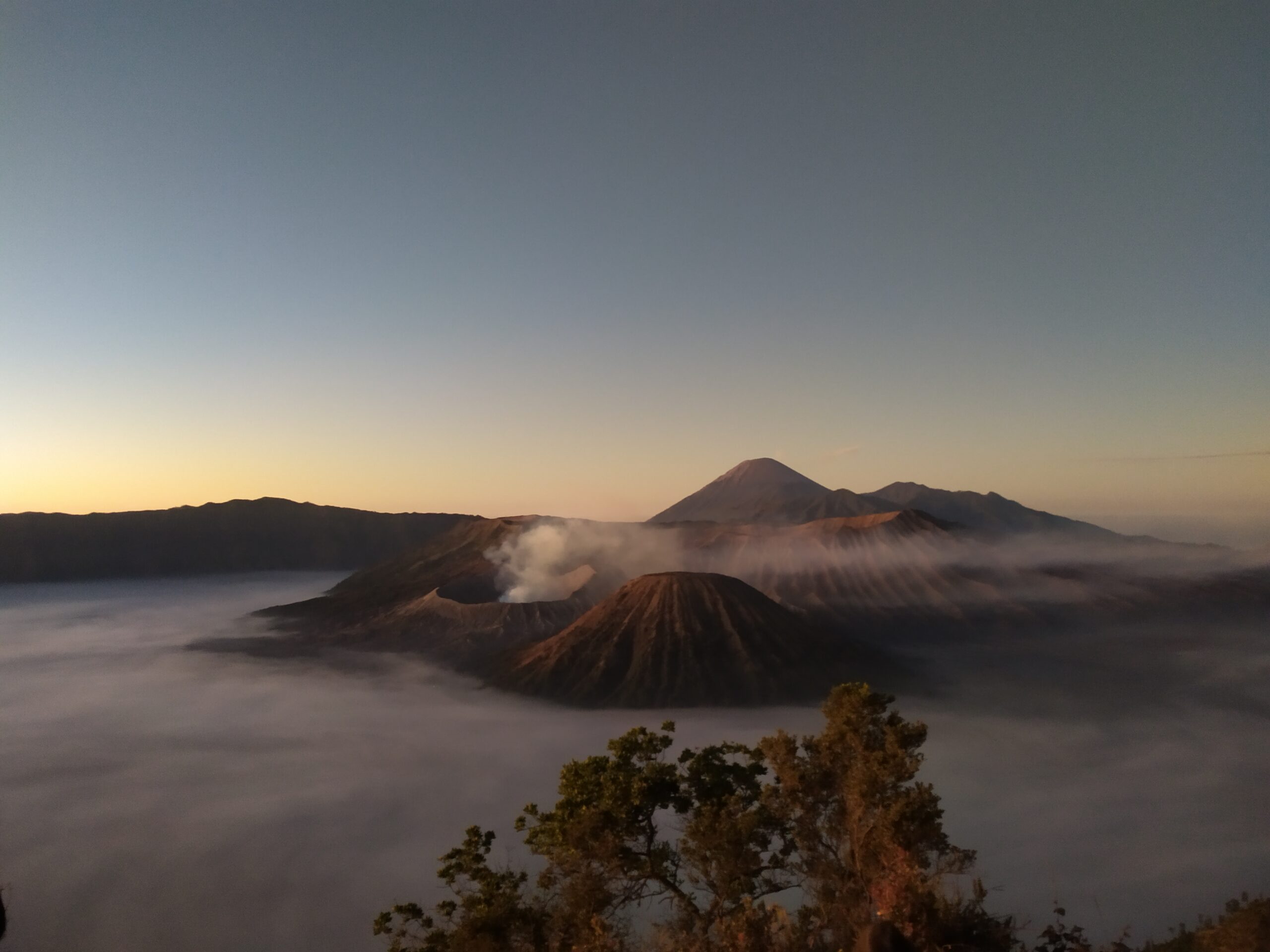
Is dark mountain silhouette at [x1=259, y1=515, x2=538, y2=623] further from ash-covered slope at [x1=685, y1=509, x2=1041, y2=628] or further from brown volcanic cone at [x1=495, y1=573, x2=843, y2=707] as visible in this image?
brown volcanic cone at [x1=495, y1=573, x2=843, y2=707]

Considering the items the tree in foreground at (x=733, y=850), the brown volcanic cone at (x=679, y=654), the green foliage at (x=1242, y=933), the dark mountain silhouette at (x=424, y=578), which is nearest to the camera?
the green foliage at (x=1242, y=933)

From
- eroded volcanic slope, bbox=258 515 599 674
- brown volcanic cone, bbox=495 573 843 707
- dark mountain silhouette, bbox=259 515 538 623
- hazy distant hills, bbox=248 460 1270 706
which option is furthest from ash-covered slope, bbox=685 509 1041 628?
dark mountain silhouette, bbox=259 515 538 623

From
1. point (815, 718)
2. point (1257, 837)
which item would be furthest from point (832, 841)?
point (1257, 837)

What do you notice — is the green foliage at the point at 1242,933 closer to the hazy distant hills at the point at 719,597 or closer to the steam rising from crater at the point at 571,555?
the hazy distant hills at the point at 719,597

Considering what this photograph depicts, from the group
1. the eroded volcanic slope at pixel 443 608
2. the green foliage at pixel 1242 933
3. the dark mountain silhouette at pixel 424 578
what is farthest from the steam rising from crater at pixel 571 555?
the green foliage at pixel 1242 933

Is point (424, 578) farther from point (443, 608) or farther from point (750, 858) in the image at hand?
point (750, 858)

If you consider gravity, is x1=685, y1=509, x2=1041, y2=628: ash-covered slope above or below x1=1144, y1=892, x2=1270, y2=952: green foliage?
above

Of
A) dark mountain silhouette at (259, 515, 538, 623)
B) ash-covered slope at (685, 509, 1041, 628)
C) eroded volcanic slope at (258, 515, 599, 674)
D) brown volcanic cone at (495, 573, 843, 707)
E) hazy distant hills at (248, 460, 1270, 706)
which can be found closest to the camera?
brown volcanic cone at (495, 573, 843, 707)

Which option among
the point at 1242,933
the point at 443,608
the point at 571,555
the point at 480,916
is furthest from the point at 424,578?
the point at 1242,933

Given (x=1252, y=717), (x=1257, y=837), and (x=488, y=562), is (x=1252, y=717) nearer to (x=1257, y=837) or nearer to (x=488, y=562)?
(x=1257, y=837)
